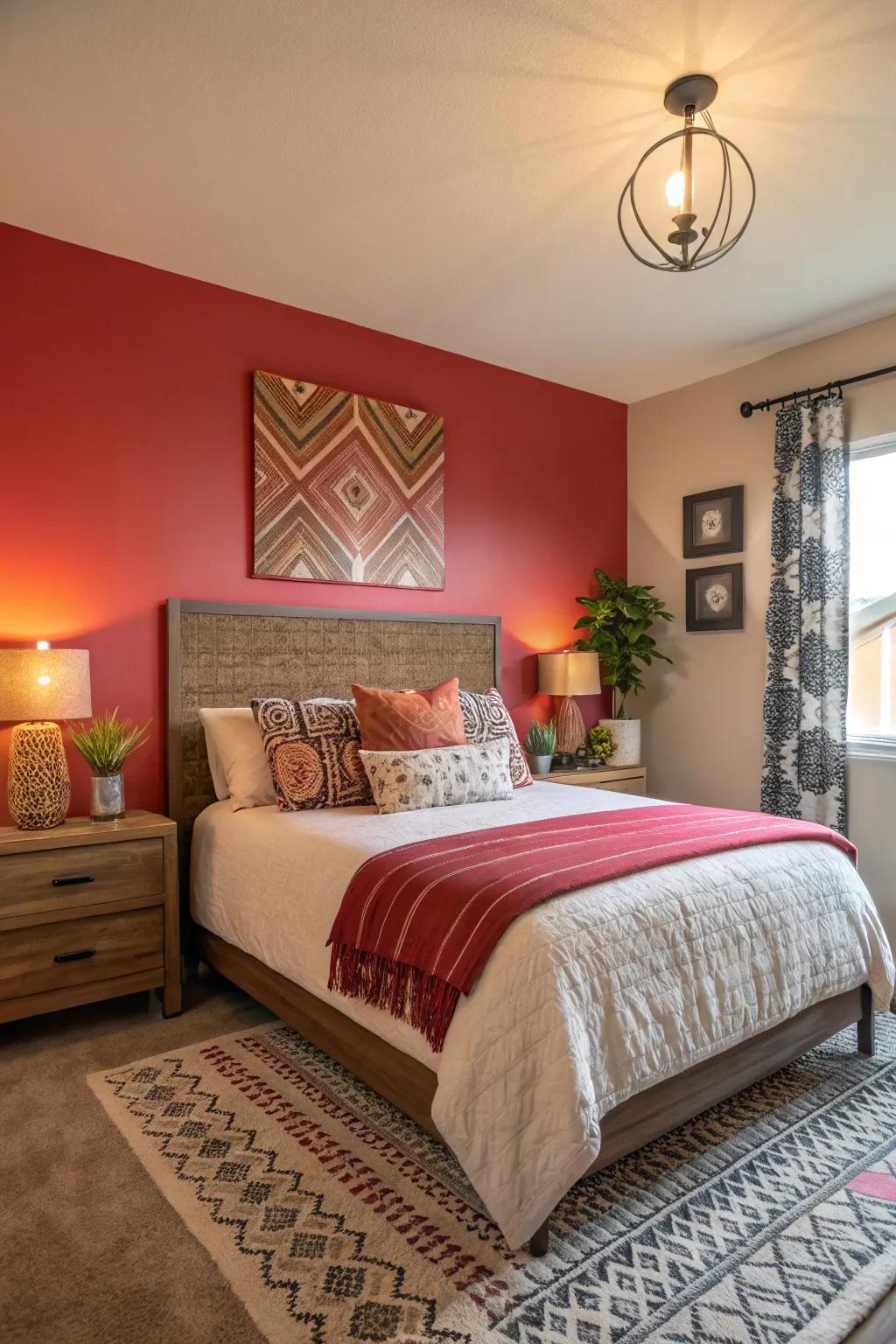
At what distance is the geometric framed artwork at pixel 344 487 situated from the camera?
351 centimetres

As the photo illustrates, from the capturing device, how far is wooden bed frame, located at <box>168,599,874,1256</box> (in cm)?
193

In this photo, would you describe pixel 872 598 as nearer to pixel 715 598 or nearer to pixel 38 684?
pixel 715 598

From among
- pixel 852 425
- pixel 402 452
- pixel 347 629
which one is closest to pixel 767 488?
pixel 852 425

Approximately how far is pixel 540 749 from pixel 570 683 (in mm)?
418

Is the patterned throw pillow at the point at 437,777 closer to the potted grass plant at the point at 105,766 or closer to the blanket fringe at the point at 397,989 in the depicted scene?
the blanket fringe at the point at 397,989

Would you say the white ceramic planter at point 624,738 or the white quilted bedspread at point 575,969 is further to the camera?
the white ceramic planter at point 624,738

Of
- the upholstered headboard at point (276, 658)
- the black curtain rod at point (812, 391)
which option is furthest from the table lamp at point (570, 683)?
the black curtain rod at point (812, 391)

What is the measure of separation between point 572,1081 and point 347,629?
242 cm

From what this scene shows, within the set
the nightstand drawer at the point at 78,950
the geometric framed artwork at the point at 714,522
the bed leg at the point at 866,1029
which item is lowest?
the bed leg at the point at 866,1029

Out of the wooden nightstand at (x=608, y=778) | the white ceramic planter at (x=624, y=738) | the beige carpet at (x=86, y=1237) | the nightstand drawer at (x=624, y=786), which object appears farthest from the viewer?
the white ceramic planter at (x=624, y=738)

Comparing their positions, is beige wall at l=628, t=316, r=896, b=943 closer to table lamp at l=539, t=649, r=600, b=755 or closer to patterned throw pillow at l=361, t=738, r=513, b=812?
table lamp at l=539, t=649, r=600, b=755

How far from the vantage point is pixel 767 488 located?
4.15 m

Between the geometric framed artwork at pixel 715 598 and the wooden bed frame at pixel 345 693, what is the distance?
1125 mm

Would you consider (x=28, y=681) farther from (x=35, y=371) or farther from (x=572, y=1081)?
(x=572, y=1081)
